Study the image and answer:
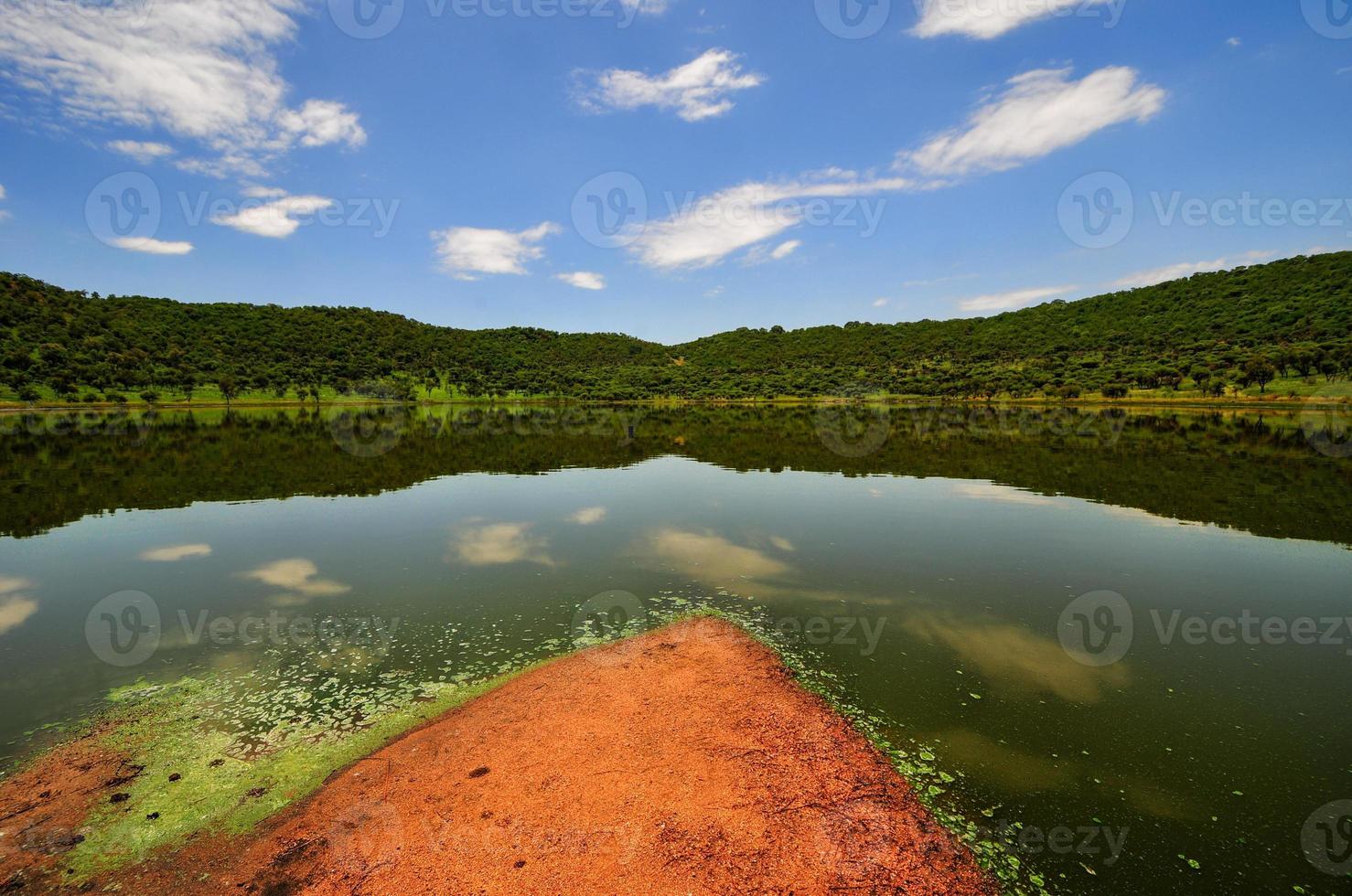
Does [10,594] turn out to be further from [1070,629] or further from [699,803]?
[1070,629]

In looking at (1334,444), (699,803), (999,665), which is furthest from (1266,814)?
(1334,444)

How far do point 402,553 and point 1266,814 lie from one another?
2220 centimetres

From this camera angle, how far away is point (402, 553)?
64.1 ft
